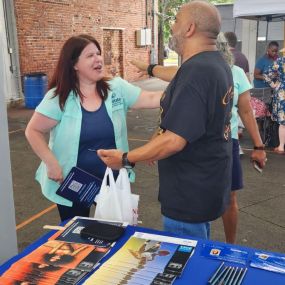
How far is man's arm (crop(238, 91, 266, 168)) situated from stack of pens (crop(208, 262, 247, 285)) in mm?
1667

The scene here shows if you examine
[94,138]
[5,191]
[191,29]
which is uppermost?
[191,29]

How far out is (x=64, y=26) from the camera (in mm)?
13250

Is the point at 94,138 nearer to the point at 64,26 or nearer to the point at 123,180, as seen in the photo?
the point at 123,180

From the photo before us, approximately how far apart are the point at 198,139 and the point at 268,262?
63 centimetres

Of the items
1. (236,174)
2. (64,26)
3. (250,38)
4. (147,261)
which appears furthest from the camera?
(64,26)

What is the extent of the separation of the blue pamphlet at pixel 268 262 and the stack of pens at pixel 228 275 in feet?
0.26

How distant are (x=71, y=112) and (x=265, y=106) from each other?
5.30m

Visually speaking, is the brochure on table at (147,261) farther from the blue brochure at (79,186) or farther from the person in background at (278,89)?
the person in background at (278,89)

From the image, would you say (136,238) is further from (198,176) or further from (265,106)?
(265,106)

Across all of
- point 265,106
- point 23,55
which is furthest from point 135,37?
point 265,106

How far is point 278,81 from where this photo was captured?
20.5 ft

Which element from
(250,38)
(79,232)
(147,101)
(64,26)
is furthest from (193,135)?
(64,26)

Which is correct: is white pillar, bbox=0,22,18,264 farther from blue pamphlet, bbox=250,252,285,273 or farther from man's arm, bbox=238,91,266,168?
man's arm, bbox=238,91,266,168

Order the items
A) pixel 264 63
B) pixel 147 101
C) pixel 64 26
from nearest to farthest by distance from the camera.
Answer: pixel 147 101, pixel 264 63, pixel 64 26
